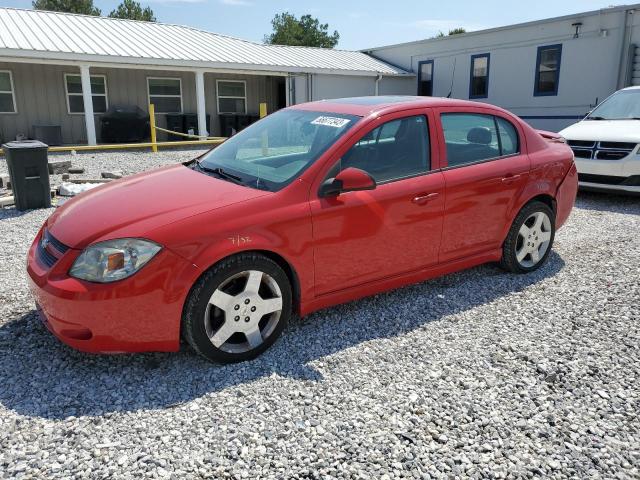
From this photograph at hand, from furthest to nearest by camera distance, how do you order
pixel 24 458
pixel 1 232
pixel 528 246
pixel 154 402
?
pixel 1 232, pixel 528 246, pixel 154 402, pixel 24 458

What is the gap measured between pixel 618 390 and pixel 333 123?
2.53 meters

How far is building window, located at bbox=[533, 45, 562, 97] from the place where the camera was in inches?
651

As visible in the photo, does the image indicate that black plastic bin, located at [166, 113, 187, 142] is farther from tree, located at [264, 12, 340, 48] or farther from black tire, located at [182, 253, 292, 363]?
tree, located at [264, 12, 340, 48]

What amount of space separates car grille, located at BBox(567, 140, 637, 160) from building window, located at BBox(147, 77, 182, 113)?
563 inches

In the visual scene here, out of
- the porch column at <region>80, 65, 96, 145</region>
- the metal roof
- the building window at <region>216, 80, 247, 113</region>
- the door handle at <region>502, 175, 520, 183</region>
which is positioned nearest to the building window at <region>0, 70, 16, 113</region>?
the metal roof

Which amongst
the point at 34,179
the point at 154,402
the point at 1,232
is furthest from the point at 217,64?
the point at 154,402

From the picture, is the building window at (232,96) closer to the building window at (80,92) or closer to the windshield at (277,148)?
the building window at (80,92)

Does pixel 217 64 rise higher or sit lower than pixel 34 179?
higher

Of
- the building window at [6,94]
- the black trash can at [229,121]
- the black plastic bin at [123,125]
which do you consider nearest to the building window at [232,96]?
the black trash can at [229,121]

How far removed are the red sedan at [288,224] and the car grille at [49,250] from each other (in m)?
0.01

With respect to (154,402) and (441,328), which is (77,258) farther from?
(441,328)

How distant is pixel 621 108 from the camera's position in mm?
9000

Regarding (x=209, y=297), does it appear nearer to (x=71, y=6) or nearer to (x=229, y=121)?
(x=229, y=121)

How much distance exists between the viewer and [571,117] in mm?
16266
